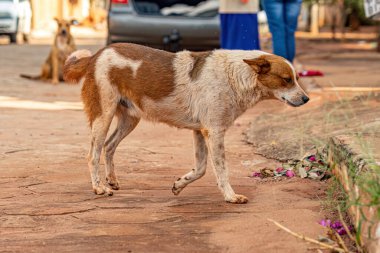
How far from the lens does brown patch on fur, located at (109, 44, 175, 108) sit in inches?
267

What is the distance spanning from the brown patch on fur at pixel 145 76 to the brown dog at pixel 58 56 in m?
8.86

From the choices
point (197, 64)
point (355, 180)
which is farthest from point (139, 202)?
point (355, 180)

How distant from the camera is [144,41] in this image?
57.4 feet

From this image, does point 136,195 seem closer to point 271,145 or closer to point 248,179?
point 248,179

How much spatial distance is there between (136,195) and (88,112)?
731 mm

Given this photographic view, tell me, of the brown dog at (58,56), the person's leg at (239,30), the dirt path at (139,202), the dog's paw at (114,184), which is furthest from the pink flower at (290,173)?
the brown dog at (58,56)

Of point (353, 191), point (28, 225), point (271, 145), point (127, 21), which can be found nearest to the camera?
point (353, 191)

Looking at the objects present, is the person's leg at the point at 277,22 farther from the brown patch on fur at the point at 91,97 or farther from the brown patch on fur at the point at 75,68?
the brown patch on fur at the point at 91,97

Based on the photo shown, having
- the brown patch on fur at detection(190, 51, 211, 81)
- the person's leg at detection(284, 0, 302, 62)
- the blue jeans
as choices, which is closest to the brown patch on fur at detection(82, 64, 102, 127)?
the brown patch on fur at detection(190, 51, 211, 81)

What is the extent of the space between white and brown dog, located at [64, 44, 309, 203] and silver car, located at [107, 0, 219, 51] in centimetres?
1024

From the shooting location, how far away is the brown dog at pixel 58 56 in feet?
51.5

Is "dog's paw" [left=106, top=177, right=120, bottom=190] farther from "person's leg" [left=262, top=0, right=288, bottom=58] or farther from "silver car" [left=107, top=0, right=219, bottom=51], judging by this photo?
"silver car" [left=107, top=0, right=219, bottom=51]

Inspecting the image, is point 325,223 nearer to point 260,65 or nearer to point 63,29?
point 260,65

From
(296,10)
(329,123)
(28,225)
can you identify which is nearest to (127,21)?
(296,10)
